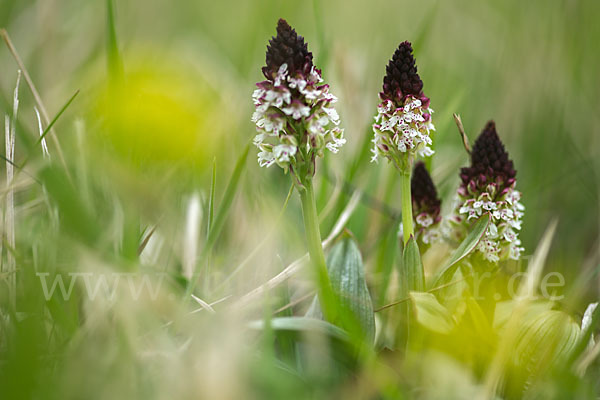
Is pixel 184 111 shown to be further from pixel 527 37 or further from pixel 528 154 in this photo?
pixel 527 37

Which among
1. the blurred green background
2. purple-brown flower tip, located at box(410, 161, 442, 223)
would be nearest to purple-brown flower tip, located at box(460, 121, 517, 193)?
purple-brown flower tip, located at box(410, 161, 442, 223)

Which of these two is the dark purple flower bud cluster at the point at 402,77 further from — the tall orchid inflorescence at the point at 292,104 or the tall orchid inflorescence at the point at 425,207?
the tall orchid inflorescence at the point at 425,207

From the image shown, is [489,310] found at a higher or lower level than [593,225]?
lower

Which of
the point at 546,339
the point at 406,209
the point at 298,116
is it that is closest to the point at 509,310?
the point at 546,339

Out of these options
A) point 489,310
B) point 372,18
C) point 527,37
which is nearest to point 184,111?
point 489,310

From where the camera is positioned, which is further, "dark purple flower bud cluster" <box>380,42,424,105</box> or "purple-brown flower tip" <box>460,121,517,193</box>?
"purple-brown flower tip" <box>460,121,517,193</box>

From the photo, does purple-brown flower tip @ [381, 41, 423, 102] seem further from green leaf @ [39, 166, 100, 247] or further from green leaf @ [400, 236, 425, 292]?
green leaf @ [39, 166, 100, 247]
